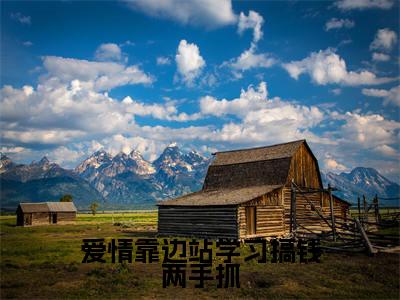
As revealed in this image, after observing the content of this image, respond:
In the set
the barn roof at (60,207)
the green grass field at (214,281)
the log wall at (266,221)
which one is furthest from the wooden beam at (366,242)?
the barn roof at (60,207)

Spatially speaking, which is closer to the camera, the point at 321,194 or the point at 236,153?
the point at 321,194

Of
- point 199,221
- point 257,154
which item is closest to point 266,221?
point 199,221

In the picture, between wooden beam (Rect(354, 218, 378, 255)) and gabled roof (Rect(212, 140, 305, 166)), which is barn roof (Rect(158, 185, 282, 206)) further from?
wooden beam (Rect(354, 218, 378, 255))

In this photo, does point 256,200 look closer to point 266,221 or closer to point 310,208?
point 266,221

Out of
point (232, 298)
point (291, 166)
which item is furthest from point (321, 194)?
point (232, 298)

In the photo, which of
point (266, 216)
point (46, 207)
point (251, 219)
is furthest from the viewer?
point (46, 207)

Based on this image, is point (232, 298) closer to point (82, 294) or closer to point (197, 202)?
point (82, 294)

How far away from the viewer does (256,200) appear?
3266 centimetres

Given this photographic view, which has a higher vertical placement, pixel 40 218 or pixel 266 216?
pixel 266 216

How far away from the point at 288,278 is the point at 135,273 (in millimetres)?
6890

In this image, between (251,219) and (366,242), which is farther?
(251,219)

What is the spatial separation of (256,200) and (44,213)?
184ft

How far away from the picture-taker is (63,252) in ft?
81.8

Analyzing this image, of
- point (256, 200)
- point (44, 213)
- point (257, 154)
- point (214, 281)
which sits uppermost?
point (257, 154)
